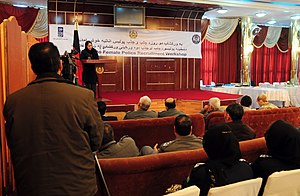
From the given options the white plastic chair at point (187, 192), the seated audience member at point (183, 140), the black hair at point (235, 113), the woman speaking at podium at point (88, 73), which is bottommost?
the white plastic chair at point (187, 192)

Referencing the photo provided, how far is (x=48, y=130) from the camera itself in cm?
143

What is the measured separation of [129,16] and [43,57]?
296 inches

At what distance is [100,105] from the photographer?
13.3 ft

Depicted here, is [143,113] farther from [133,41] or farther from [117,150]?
[133,41]

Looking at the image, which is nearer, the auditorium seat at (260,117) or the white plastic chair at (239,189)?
the white plastic chair at (239,189)

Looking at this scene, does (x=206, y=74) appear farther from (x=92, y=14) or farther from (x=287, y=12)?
(x=92, y=14)

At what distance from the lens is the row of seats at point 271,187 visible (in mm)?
1792

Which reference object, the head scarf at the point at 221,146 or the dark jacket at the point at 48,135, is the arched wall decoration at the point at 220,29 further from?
the dark jacket at the point at 48,135

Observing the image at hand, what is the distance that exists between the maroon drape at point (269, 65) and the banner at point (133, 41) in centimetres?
432

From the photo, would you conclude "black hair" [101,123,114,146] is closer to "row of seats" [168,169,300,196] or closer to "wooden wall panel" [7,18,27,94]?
"wooden wall panel" [7,18,27,94]

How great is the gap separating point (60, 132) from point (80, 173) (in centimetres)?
22

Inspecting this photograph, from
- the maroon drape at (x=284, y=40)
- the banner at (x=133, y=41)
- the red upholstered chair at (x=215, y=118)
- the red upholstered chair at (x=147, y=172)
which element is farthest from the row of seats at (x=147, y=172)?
the maroon drape at (x=284, y=40)

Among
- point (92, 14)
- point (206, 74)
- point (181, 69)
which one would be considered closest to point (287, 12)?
point (206, 74)

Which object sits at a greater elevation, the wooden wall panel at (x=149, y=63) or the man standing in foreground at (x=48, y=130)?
the wooden wall panel at (x=149, y=63)
